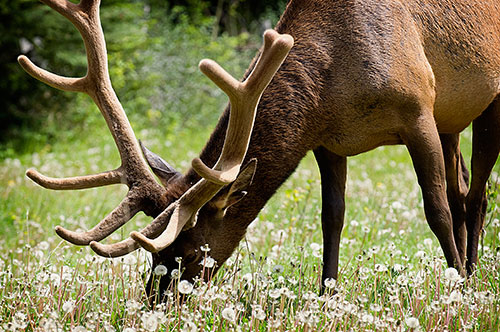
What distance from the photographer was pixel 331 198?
14.9 feet

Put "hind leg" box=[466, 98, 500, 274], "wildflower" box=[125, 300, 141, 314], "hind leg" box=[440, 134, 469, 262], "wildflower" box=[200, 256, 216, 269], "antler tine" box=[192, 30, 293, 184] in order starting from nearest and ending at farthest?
"wildflower" box=[125, 300, 141, 314] < "antler tine" box=[192, 30, 293, 184] < "wildflower" box=[200, 256, 216, 269] < "hind leg" box=[466, 98, 500, 274] < "hind leg" box=[440, 134, 469, 262]

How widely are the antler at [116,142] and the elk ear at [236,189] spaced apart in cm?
32

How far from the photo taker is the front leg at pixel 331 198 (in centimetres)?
447

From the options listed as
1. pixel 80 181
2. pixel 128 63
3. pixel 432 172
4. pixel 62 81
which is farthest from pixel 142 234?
pixel 128 63

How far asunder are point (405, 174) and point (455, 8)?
455cm

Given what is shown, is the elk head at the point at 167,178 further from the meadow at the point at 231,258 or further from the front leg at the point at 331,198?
the front leg at the point at 331,198

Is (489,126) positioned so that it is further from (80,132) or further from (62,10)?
(80,132)

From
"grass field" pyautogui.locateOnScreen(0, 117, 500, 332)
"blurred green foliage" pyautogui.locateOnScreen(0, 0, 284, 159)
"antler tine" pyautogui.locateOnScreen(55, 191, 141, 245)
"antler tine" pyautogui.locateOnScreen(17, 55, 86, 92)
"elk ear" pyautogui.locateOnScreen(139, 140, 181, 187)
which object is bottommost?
"blurred green foliage" pyautogui.locateOnScreen(0, 0, 284, 159)

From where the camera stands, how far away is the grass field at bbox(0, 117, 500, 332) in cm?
314

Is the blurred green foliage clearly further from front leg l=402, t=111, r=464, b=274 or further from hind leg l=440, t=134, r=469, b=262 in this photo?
front leg l=402, t=111, r=464, b=274

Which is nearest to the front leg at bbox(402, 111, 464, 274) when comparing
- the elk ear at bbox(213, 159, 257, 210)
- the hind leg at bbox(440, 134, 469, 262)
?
the hind leg at bbox(440, 134, 469, 262)

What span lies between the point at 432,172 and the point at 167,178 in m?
1.54

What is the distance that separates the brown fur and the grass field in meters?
0.27

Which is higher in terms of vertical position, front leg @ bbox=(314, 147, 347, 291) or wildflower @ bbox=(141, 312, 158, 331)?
wildflower @ bbox=(141, 312, 158, 331)
